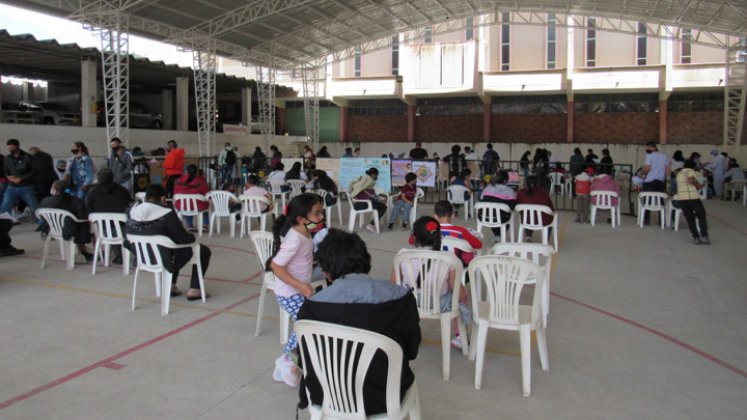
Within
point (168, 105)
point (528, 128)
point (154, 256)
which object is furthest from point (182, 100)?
point (154, 256)

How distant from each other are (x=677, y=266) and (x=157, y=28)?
17899 millimetres

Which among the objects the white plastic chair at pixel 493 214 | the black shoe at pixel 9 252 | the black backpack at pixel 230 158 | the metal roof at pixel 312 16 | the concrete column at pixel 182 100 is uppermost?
the metal roof at pixel 312 16

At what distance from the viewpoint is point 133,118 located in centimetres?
2517

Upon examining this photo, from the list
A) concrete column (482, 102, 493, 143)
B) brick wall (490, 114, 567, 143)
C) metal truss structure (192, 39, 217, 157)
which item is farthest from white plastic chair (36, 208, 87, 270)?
brick wall (490, 114, 567, 143)

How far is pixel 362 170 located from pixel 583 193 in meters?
4.71

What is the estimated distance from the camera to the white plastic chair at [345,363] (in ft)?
8.13

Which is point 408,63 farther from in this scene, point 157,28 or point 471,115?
point 157,28

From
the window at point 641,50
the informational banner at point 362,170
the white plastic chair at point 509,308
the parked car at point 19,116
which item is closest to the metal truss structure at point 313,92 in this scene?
the parked car at point 19,116

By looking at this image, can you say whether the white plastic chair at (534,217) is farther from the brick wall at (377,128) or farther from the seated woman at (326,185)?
the brick wall at (377,128)

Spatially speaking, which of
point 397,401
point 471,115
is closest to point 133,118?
point 471,115

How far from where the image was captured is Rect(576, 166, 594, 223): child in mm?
11242

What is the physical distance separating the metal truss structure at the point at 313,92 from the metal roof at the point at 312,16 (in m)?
1.67

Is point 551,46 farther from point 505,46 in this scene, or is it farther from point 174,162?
point 174,162

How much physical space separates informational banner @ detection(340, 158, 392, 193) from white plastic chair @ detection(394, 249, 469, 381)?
27.1ft
